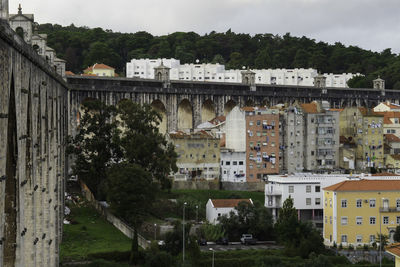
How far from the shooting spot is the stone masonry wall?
82.3 feet

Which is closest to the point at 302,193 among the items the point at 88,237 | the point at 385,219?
the point at 385,219

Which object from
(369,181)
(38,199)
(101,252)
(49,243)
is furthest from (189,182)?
(38,199)

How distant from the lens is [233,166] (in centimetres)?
8381

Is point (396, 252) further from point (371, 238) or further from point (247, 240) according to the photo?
point (371, 238)

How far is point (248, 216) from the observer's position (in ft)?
215

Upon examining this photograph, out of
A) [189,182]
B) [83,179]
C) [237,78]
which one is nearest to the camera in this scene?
[83,179]

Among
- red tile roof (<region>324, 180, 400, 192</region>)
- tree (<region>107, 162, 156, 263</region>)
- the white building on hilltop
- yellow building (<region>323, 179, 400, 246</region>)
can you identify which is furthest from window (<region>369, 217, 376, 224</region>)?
the white building on hilltop

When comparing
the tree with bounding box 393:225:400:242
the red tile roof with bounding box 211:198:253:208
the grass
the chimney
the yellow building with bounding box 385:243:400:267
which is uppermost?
the chimney

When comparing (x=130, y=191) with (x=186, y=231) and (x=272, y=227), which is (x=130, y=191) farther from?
(x=272, y=227)

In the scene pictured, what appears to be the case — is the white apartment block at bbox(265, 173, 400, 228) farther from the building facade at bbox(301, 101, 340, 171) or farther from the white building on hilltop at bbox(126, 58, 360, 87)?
the white building on hilltop at bbox(126, 58, 360, 87)

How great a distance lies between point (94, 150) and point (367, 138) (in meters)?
38.8

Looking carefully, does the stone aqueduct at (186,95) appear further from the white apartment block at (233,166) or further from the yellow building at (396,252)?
the yellow building at (396,252)

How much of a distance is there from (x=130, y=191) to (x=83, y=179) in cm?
1167

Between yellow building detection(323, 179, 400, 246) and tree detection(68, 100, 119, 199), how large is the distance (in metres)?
17.7
